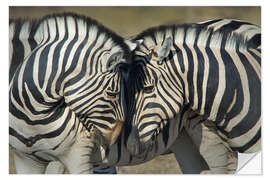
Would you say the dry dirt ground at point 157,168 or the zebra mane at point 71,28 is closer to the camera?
the zebra mane at point 71,28

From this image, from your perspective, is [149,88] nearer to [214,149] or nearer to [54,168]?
[214,149]

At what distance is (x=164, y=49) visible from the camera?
15.7 ft

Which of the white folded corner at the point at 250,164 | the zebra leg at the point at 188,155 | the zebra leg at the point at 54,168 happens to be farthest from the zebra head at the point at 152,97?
the zebra leg at the point at 54,168

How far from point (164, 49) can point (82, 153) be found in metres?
1.21

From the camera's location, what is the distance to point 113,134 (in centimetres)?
478

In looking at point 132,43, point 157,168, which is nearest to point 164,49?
point 132,43

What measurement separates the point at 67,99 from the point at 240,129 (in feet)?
5.41

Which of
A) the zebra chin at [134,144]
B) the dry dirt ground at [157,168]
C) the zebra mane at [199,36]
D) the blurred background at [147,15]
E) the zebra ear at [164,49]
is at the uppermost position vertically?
the blurred background at [147,15]

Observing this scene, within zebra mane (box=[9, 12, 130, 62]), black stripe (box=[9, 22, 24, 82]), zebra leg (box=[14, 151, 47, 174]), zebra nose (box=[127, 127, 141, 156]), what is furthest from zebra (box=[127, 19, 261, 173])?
black stripe (box=[9, 22, 24, 82])

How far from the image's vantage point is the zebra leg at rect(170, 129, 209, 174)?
17.9ft

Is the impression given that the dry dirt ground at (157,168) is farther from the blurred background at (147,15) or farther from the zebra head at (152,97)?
the blurred background at (147,15)

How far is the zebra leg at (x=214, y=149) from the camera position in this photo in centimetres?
512

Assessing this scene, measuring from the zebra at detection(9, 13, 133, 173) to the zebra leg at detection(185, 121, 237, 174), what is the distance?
0.85 meters

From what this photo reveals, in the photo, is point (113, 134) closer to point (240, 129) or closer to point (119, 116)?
point (119, 116)
